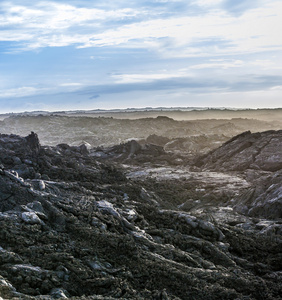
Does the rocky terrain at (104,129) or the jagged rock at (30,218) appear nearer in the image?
the jagged rock at (30,218)

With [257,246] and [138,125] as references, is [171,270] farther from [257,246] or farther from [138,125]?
[138,125]

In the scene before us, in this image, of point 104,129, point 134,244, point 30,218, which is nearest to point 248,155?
point 134,244

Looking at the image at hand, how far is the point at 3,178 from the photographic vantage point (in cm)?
1209

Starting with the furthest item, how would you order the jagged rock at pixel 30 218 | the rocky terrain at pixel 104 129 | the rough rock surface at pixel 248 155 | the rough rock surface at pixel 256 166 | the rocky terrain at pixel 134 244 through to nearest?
1. the rocky terrain at pixel 104 129
2. the rough rock surface at pixel 248 155
3. the rough rock surface at pixel 256 166
4. the jagged rock at pixel 30 218
5. the rocky terrain at pixel 134 244

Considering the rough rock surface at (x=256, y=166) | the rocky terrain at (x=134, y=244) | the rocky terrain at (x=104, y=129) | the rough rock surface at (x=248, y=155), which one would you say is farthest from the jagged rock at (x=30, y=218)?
the rocky terrain at (x=104, y=129)

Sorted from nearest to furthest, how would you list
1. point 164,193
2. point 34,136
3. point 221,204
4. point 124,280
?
point 124,280, point 221,204, point 164,193, point 34,136

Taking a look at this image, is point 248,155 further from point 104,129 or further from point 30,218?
point 104,129

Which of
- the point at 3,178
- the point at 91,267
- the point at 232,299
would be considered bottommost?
the point at 232,299

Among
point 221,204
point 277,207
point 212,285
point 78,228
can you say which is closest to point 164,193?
point 221,204

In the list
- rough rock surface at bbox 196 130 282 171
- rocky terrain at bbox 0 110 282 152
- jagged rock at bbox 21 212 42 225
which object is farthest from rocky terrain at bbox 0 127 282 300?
rocky terrain at bbox 0 110 282 152

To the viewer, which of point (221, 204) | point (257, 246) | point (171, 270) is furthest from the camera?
point (221, 204)

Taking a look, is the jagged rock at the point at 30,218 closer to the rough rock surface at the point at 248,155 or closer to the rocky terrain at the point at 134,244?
the rocky terrain at the point at 134,244

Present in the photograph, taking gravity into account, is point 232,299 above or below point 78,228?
below

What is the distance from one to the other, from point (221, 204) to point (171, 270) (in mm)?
10492
